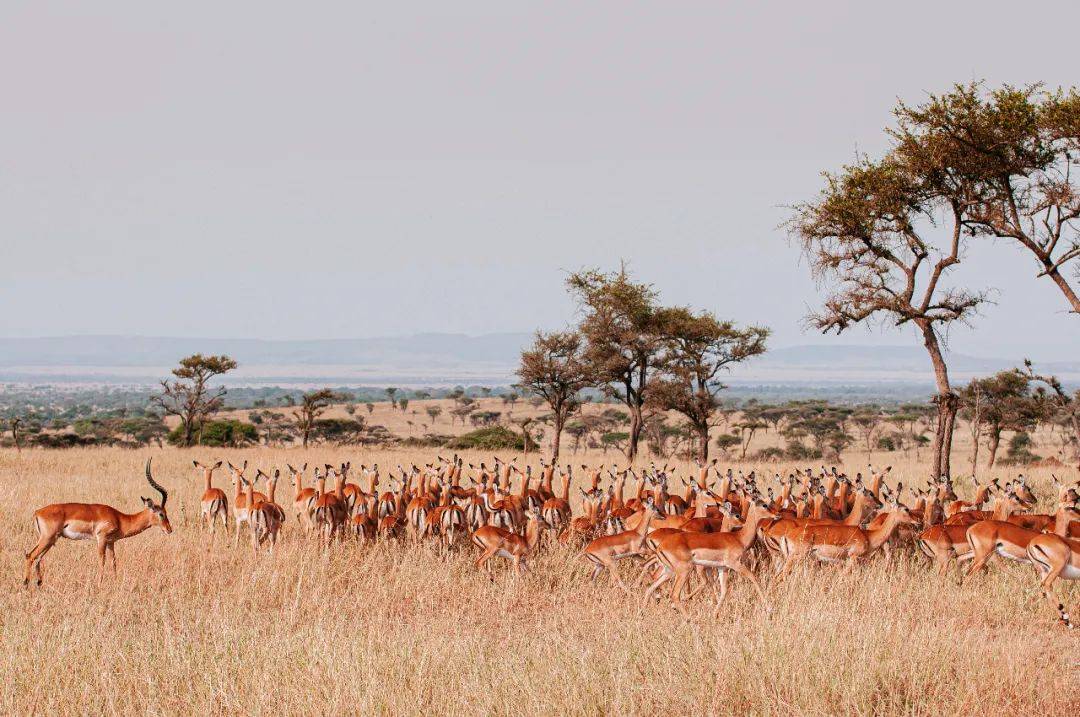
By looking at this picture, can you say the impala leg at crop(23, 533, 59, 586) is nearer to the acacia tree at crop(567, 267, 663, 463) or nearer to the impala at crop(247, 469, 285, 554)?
the impala at crop(247, 469, 285, 554)

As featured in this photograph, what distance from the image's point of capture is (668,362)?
34.7 meters

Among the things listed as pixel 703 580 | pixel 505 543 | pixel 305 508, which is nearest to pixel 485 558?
pixel 505 543

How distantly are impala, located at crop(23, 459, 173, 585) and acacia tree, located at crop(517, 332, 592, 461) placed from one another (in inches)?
995

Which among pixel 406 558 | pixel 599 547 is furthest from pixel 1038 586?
pixel 406 558

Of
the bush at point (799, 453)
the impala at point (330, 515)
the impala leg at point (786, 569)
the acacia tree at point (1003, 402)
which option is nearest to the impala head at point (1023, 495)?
the impala leg at point (786, 569)

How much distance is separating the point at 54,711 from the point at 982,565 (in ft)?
30.4

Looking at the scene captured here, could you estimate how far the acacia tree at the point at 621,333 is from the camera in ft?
110

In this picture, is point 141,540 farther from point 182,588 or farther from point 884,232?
point 884,232

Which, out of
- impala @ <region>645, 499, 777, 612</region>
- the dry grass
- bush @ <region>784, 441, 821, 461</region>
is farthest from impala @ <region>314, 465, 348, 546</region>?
bush @ <region>784, 441, 821, 461</region>

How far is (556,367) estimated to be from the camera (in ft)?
120

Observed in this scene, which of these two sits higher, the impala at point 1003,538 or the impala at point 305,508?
the impala at point 1003,538

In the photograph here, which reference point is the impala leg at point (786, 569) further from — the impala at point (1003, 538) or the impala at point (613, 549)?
the impala at point (1003, 538)

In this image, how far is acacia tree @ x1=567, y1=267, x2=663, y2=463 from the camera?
110ft

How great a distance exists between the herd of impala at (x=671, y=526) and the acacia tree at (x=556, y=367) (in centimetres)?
2036
